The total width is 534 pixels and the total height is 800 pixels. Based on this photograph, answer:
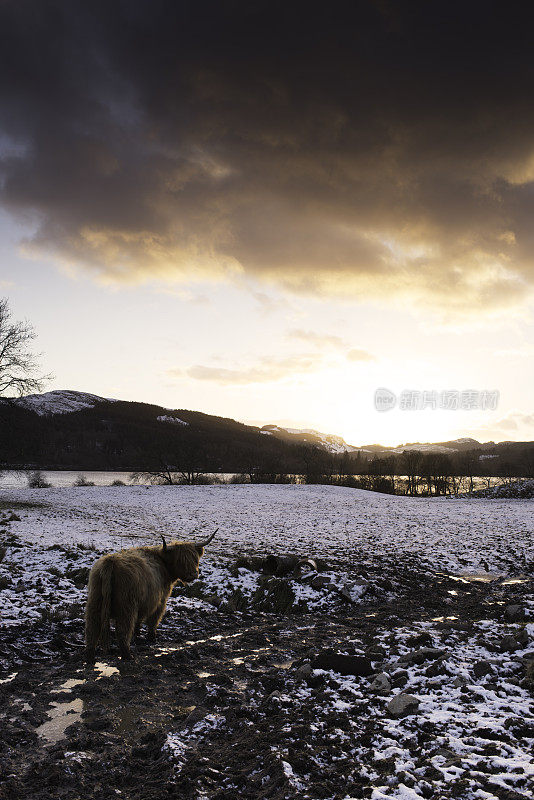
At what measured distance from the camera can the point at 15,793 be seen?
3.88 metres

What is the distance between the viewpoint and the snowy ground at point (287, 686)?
4109 mm

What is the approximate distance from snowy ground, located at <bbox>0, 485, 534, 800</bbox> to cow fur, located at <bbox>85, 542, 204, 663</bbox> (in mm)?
464

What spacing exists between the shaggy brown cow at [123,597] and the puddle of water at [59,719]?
1.48m

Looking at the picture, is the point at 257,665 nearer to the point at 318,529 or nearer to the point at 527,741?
the point at 527,741

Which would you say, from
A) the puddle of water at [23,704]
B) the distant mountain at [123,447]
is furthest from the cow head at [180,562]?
the distant mountain at [123,447]

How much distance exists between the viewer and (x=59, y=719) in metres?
A: 5.22

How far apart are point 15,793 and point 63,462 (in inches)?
6679

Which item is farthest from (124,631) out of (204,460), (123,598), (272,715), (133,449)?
(133,449)

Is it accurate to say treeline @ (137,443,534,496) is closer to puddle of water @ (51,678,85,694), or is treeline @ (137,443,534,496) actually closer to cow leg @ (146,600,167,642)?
cow leg @ (146,600,167,642)

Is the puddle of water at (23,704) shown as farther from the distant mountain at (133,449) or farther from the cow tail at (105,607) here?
the distant mountain at (133,449)

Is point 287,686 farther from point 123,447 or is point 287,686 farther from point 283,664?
point 123,447

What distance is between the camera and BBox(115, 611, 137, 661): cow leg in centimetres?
722

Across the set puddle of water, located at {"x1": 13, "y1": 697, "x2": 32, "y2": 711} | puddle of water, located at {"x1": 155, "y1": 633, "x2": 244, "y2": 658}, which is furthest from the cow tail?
puddle of water, located at {"x1": 13, "y1": 697, "x2": 32, "y2": 711}

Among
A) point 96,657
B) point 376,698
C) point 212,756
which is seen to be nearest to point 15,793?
point 212,756
